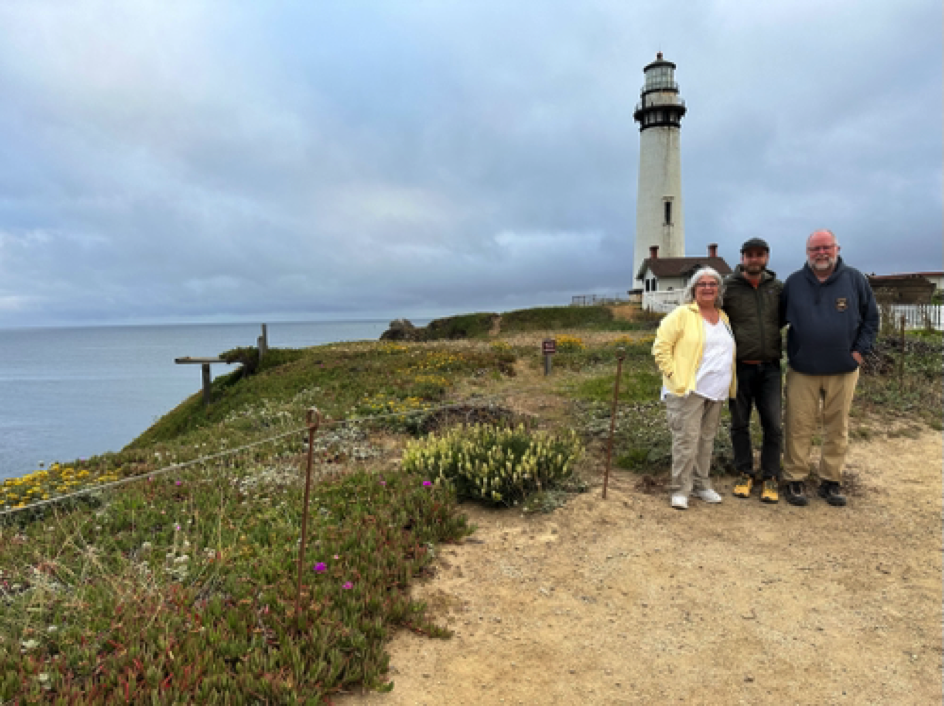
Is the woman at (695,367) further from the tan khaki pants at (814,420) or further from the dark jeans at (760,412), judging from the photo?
the tan khaki pants at (814,420)

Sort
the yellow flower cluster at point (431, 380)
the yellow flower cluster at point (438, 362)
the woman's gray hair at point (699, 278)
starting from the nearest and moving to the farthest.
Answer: the woman's gray hair at point (699, 278)
the yellow flower cluster at point (431, 380)
the yellow flower cluster at point (438, 362)

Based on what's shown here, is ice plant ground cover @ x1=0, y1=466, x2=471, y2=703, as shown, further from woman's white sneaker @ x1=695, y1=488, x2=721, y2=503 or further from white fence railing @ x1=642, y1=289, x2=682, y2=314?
white fence railing @ x1=642, y1=289, x2=682, y2=314

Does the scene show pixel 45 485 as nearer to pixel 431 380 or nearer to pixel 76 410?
pixel 431 380

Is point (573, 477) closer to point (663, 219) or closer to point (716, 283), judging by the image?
point (716, 283)

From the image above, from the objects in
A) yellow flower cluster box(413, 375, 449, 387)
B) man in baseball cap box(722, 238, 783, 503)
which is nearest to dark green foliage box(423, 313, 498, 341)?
yellow flower cluster box(413, 375, 449, 387)

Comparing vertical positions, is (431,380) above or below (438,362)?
below

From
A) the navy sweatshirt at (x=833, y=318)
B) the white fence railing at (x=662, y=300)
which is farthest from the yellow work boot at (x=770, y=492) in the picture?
the white fence railing at (x=662, y=300)

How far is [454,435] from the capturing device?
6637 mm

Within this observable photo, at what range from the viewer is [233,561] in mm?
4262

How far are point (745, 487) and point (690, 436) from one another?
40.5 inches

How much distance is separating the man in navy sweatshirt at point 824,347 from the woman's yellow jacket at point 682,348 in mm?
720

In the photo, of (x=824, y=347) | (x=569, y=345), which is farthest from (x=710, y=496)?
(x=569, y=345)

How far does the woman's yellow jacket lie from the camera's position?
529 centimetres

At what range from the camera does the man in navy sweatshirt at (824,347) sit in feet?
17.3
